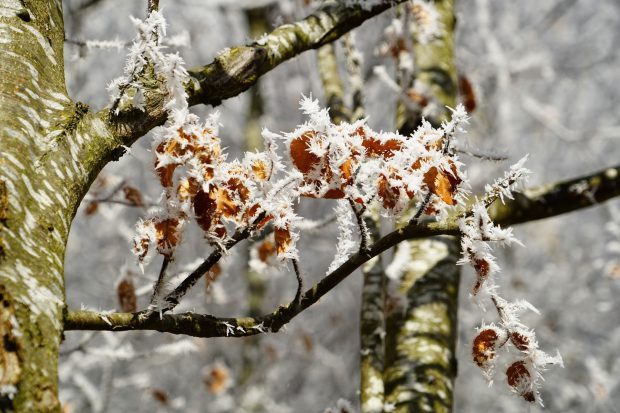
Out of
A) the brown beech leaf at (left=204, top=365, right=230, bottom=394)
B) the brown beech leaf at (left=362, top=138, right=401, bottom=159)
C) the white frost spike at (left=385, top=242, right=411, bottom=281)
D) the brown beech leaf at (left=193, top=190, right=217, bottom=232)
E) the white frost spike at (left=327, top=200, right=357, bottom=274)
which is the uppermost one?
the brown beech leaf at (left=204, top=365, right=230, bottom=394)

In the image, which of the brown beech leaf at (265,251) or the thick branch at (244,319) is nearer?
the thick branch at (244,319)

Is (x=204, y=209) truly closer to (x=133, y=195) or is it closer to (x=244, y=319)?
(x=244, y=319)

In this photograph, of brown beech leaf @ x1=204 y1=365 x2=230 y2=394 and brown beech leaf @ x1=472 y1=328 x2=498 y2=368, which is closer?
brown beech leaf @ x1=472 y1=328 x2=498 y2=368

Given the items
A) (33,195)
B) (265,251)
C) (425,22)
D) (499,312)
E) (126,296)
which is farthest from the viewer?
(425,22)

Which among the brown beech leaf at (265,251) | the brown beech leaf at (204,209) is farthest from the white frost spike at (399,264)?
the brown beech leaf at (204,209)

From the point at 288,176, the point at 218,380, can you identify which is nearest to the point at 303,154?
the point at 288,176

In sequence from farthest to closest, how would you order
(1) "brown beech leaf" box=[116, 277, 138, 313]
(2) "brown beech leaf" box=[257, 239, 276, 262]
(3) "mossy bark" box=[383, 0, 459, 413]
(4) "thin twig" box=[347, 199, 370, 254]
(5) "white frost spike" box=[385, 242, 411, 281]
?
1. (2) "brown beech leaf" box=[257, 239, 276, 262]
2. (5) "white frost spike" box=[385, 242, 411, 281]
3. (1) "brown beech leaf" box=[116, 277, 138, 313]
4. (3) "mossy bark" box=[383, 0, 459, 413]
5. (4) "thin twig" box=[347, 199, 370, 254]

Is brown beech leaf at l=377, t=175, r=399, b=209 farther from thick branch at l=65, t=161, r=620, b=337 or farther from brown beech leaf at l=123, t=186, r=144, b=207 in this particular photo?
brown beech leaf at l=123, t=186, r=144, b=207

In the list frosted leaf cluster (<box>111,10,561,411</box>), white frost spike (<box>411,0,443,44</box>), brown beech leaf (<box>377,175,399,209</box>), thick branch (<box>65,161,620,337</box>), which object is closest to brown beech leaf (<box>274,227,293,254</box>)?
frosted leaf cluster (<box>111,10,561,411</box>)

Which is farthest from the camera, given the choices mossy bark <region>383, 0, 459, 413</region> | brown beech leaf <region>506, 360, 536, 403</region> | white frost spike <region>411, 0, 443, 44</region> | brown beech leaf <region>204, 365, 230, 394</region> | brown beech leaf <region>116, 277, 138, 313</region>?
brown beech leaf <region>204, 365, 230, 394</region>

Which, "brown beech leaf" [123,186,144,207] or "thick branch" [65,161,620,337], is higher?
"brown beech leaf" [123,186,144,207]

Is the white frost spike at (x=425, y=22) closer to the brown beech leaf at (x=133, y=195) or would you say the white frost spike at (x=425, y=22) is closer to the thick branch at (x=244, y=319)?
the brown beech leaf at (x=133, y=195)

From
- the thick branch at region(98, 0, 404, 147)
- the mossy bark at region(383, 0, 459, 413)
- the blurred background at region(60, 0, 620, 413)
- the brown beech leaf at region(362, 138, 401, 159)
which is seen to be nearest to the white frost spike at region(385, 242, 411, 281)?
the mossy bark at region(383, 0, 459, 413)
